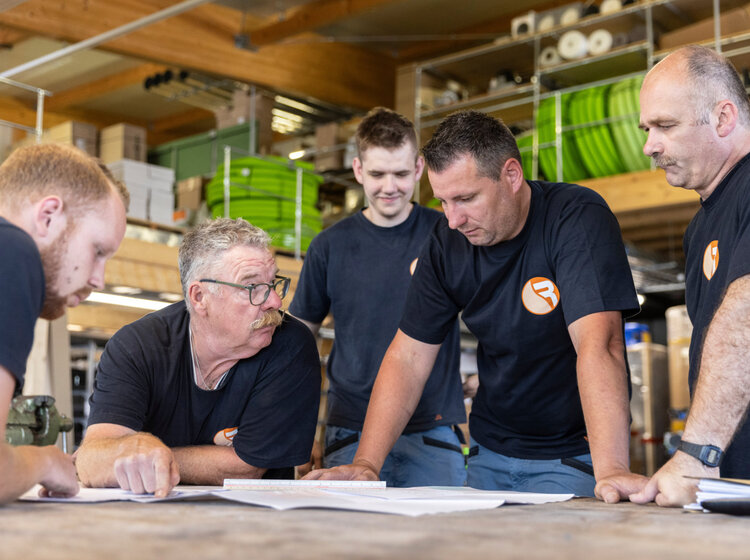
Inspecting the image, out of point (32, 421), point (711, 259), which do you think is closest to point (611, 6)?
point (711, 259)

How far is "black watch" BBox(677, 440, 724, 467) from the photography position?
1.52m

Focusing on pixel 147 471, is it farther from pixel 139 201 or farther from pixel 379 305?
pixel 139 201

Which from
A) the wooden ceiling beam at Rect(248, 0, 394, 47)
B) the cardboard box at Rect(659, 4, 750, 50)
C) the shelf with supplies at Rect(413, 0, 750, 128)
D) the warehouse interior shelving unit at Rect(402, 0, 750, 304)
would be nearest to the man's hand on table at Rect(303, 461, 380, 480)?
the warehouse interior shelving unit at Rect(402, 0, 750, 304)

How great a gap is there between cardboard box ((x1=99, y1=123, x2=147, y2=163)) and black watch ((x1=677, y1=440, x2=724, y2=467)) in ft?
28.4

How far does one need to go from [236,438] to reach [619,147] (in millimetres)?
4965

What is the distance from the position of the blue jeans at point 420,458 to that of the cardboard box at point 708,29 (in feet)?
15.9

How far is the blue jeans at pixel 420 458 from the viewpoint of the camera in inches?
107


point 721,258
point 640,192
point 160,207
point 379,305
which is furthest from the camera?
point 160,207

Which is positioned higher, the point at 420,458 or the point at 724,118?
the point at 724,118

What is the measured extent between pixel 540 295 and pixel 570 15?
5.69 metres

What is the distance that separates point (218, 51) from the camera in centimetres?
821

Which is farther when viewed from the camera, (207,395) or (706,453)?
(207,395)

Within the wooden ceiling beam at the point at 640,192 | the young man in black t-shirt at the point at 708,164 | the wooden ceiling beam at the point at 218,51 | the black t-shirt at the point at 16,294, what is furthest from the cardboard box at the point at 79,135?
the black t-shirt at the point at 16,294

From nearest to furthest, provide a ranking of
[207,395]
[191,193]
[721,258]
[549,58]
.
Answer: [721,258] → [207,395] → [549,58] → [191,193]
